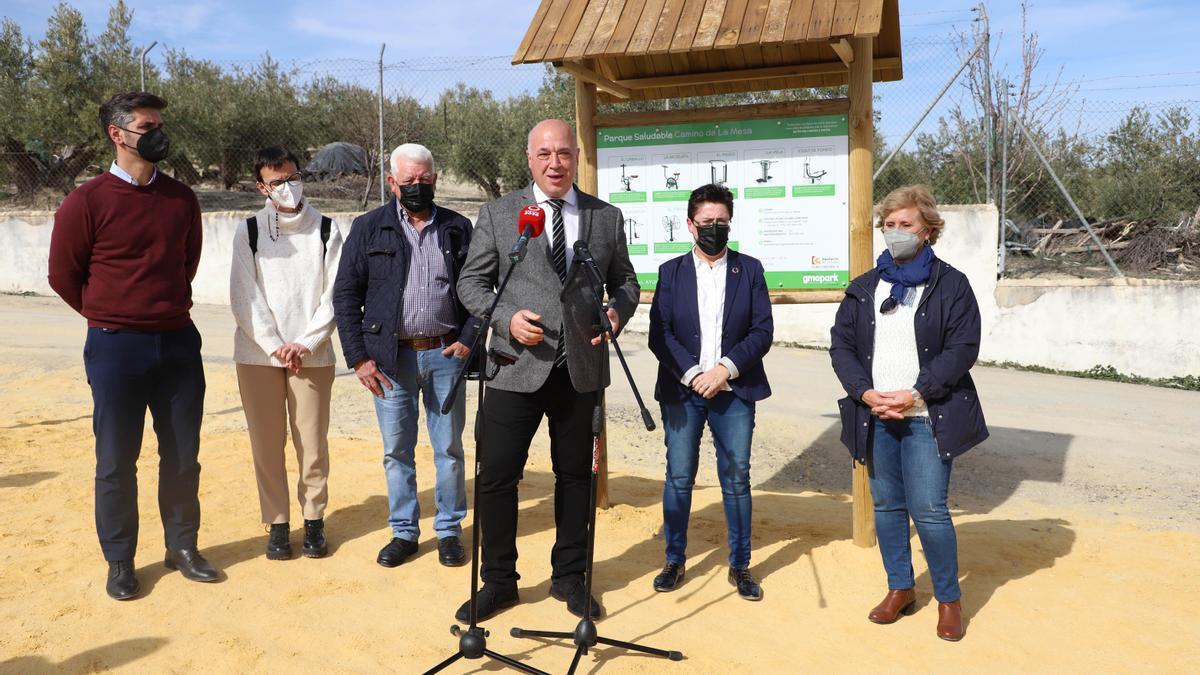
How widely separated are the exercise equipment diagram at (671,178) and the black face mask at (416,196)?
5.21ft

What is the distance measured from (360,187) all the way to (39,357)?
9902mm

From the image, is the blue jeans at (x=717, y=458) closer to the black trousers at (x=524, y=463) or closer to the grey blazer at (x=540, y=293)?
the black trousers at (x=524, y=463)

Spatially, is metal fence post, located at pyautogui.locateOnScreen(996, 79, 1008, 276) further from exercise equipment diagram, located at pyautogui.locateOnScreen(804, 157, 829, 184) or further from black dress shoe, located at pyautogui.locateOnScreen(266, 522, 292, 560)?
black dress shoe, located at pyautogui.locateOnScreen(266, 522, 292, 560)

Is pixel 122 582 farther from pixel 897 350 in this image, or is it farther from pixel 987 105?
pixel 987 105

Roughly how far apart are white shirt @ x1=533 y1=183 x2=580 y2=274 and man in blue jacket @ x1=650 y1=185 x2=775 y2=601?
1.95ft

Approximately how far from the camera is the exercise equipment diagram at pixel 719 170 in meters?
5.72

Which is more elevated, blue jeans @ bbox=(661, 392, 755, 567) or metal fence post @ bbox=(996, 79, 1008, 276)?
metal fence post @ bbox=(996, 79, 1008, 276)

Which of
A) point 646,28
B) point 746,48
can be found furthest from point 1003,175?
point 646,28

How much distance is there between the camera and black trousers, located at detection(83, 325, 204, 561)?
14.8ft

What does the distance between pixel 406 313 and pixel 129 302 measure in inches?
49.0

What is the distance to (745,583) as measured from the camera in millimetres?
4641

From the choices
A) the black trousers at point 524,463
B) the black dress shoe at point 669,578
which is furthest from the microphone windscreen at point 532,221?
the black dress shoe at point 669,578

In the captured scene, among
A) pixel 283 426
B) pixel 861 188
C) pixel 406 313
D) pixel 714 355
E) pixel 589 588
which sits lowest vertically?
pixel 589 588

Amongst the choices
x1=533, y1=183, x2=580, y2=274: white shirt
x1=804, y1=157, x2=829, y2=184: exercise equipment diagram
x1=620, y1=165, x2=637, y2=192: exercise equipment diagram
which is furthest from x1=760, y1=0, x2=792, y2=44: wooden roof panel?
x1=533, y1=183, x2=580, y2=274: white shirt
